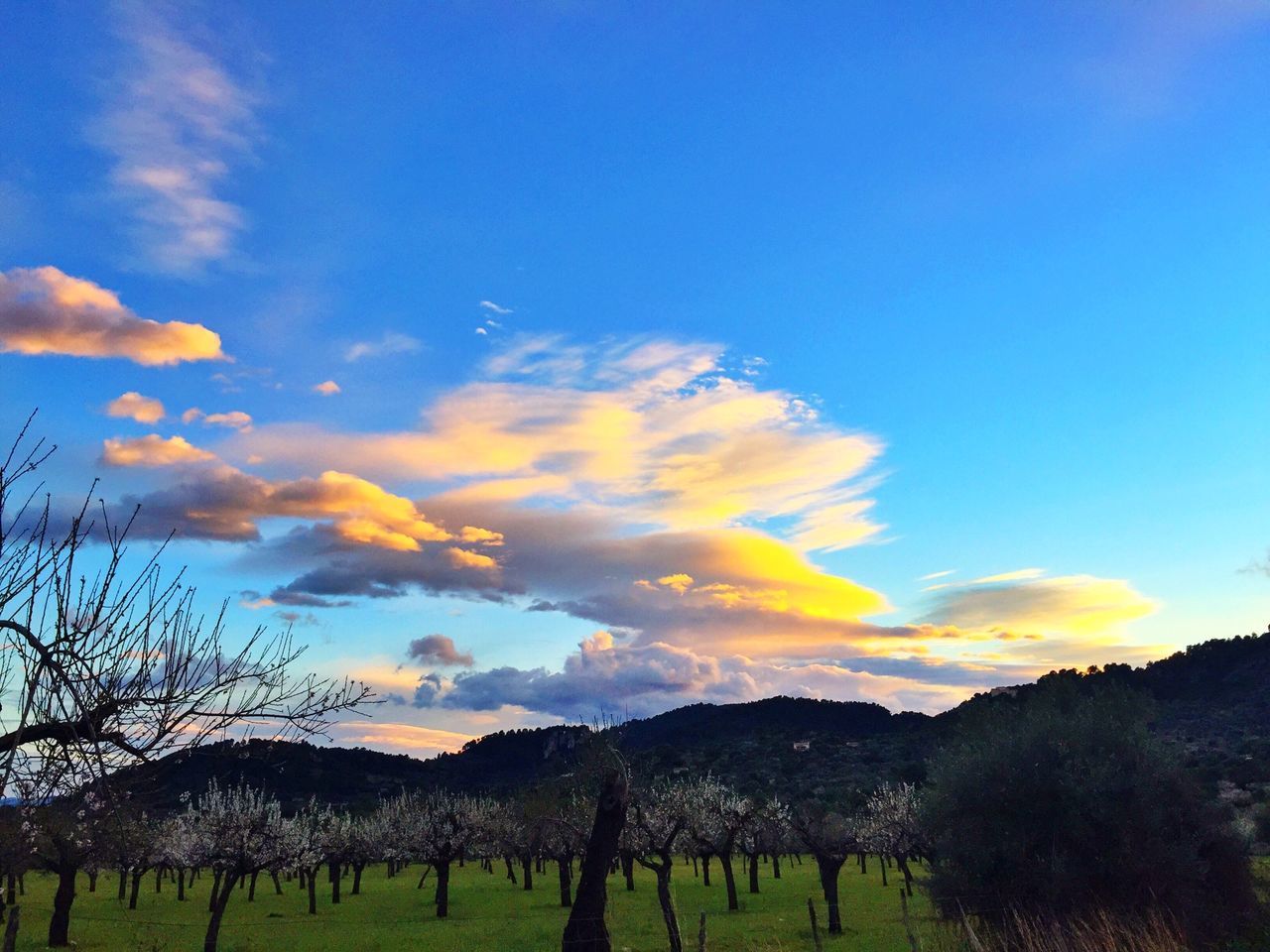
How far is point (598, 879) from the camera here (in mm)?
20453

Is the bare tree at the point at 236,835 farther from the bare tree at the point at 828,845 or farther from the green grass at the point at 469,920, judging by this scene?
the bare tree at the point at 828,845

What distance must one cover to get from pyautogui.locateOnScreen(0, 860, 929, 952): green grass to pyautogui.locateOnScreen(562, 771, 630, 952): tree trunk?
15.1 metres

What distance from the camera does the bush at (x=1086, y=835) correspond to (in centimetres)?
2248

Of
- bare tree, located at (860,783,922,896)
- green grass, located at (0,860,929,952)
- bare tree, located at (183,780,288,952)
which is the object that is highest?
bare tree, located at (183,780,288,952)

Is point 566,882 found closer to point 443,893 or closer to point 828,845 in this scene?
point 443,893

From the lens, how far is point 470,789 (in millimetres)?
190500

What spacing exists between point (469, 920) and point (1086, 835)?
1451 inches

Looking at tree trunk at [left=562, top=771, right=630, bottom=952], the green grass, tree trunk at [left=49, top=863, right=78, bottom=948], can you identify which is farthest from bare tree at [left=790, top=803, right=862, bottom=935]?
tree trunk at [left=49, top=863, right=78, bottom=948]

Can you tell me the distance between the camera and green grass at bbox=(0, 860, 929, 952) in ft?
122

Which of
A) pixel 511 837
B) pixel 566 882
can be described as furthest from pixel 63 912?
pixel 511 837

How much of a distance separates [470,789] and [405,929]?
15433cm

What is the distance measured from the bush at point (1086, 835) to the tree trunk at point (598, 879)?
32.0 ft

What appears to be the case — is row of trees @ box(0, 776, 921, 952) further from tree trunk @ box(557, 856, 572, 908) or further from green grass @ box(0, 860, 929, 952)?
green grass @ box(0, 860, 929, 952)

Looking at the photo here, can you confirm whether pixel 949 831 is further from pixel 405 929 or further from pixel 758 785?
pixel 758 785
